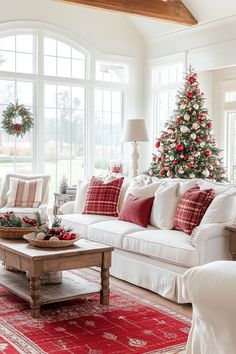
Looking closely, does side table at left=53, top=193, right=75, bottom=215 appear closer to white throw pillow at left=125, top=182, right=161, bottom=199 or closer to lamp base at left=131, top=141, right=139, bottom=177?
lamp base at left=131, top=141, right=139, bottom=177

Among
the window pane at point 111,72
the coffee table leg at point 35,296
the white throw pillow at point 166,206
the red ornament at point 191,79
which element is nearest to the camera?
the coffee table leg at point 35,296

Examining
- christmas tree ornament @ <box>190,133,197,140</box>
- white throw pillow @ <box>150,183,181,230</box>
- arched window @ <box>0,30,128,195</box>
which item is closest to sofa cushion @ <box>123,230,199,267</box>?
white throw pillow @ <box>150,183,181,230</box>

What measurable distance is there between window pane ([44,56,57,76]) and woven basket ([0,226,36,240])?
436cm

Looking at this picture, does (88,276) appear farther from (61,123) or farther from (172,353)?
(61,123)

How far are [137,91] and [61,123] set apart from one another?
1563mm

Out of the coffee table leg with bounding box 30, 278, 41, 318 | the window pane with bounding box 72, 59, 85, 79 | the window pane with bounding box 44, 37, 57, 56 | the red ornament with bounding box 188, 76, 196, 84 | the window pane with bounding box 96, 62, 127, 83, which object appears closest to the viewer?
the coffee table leg with bounding box 30, 278, 41, 318

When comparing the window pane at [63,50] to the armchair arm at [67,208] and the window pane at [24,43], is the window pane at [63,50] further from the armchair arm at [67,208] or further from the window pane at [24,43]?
the armchair arm at [67,208]

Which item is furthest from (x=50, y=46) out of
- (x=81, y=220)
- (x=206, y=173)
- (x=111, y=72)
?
(x=81, y=220)

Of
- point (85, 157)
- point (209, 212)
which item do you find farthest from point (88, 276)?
point (85, 157)

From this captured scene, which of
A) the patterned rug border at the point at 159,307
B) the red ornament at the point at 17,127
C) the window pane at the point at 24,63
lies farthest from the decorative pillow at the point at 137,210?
the window pane at the point at 24,63

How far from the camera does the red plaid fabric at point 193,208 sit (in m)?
5.16

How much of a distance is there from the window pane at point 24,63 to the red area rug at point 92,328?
4.54m

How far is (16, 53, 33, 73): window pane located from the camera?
849 centimetres

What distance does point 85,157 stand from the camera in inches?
365
